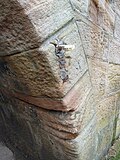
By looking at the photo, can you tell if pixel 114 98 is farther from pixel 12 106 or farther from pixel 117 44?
pixel 12 106

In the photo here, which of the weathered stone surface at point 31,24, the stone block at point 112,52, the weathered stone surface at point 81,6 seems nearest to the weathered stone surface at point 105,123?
the stone block at point 112,52

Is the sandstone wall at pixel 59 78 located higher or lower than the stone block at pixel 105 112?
higher

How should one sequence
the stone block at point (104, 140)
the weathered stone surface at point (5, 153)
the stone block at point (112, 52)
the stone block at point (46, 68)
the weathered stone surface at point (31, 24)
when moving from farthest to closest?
the weathered stone surface at point (5, 153), the stone block at point (104, 140), the stone block at point (112, 52), the stone block at point (46, 68), the weathered stone surface at point (31, 24)

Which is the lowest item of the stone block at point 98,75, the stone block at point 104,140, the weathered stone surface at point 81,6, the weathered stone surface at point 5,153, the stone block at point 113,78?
the stone block at point 104,140

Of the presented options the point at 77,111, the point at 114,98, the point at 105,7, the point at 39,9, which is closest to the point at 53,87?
the point at 77,111

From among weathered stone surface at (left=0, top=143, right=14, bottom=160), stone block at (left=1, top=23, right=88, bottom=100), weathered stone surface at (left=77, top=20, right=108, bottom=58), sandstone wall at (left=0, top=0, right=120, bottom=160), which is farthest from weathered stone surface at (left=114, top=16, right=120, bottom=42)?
weathered stone surface at (left=0, top=143, right=14, bottom=160)

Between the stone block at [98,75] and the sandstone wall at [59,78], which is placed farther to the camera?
the stone block at [98,75]

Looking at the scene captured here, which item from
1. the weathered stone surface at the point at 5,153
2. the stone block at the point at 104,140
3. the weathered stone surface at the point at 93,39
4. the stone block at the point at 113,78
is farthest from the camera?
the weathered stone surface at the point at 5,153

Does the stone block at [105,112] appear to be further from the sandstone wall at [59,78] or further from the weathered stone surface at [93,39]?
the weathered stone surface at [93,39]
